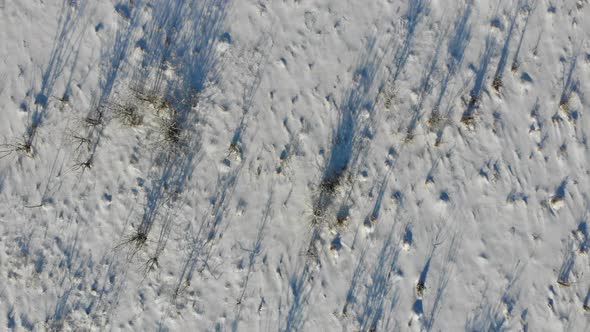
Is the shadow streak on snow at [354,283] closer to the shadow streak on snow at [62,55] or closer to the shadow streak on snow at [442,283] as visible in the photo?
the shadow streak on snow at [442,283]

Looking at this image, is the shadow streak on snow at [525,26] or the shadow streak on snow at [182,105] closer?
the shadow streak on snow at [182,105]

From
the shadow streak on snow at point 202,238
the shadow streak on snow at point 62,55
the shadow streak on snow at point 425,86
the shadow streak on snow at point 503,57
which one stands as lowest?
the shadow streak on snow at point 202,238

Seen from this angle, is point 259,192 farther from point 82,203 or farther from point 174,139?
point 82,203

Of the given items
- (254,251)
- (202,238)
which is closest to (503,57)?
(254,251)

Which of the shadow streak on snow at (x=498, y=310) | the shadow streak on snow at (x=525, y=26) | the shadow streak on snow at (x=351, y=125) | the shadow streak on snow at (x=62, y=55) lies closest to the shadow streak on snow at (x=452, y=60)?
the shadow streak on snow at (x=525, y=26)

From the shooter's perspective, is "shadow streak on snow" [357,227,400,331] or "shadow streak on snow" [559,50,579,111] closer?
"shadow streak on snow" [357,227,400,331]

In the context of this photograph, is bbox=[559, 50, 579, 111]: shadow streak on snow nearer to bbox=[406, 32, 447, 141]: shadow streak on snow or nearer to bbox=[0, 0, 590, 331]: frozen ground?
bbox=[0, 0, 590, 331]: frozen ground

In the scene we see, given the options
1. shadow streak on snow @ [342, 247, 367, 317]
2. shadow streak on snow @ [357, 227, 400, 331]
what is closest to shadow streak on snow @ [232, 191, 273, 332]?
shadow streak on snow @ [342, 247, 367, 317]

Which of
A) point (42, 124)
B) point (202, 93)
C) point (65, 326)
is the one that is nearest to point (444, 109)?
point (202, 93)
